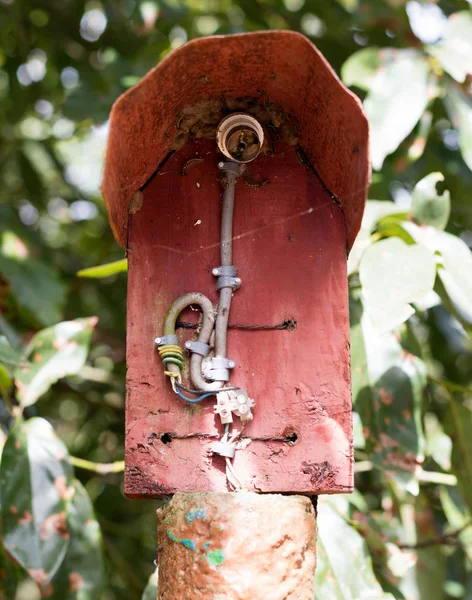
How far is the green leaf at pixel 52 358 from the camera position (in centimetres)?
140

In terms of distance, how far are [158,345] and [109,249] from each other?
1.40 m

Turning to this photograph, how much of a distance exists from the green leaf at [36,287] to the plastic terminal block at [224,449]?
811 mm

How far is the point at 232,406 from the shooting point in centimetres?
110

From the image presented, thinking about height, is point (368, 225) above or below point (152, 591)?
above

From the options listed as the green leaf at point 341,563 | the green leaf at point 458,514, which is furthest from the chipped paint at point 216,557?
the green leaf at point 458,514

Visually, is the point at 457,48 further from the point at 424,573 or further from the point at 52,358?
the point at 424,573

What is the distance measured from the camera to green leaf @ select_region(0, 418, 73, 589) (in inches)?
48.7

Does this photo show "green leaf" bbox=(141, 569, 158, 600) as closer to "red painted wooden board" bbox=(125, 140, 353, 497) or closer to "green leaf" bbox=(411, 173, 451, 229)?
"red painted wooden board" bbox=(125, 140, 353, 497)

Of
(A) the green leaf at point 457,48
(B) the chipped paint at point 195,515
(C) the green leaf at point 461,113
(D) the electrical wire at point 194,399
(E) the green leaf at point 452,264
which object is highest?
(A) the green leaf at point 457,48

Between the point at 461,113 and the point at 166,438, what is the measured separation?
2.80 feet

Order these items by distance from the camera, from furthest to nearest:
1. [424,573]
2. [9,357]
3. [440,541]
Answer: [424,573]
[440,541]
[9,357]

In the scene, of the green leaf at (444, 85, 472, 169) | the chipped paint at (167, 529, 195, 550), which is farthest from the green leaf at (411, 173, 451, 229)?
the chipped paint at (167, 529, 195, 550)

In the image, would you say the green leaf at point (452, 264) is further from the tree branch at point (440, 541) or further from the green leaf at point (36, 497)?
the green leaf at point (36, 497)

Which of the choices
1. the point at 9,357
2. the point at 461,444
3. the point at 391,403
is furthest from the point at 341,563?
the point at 9,357
